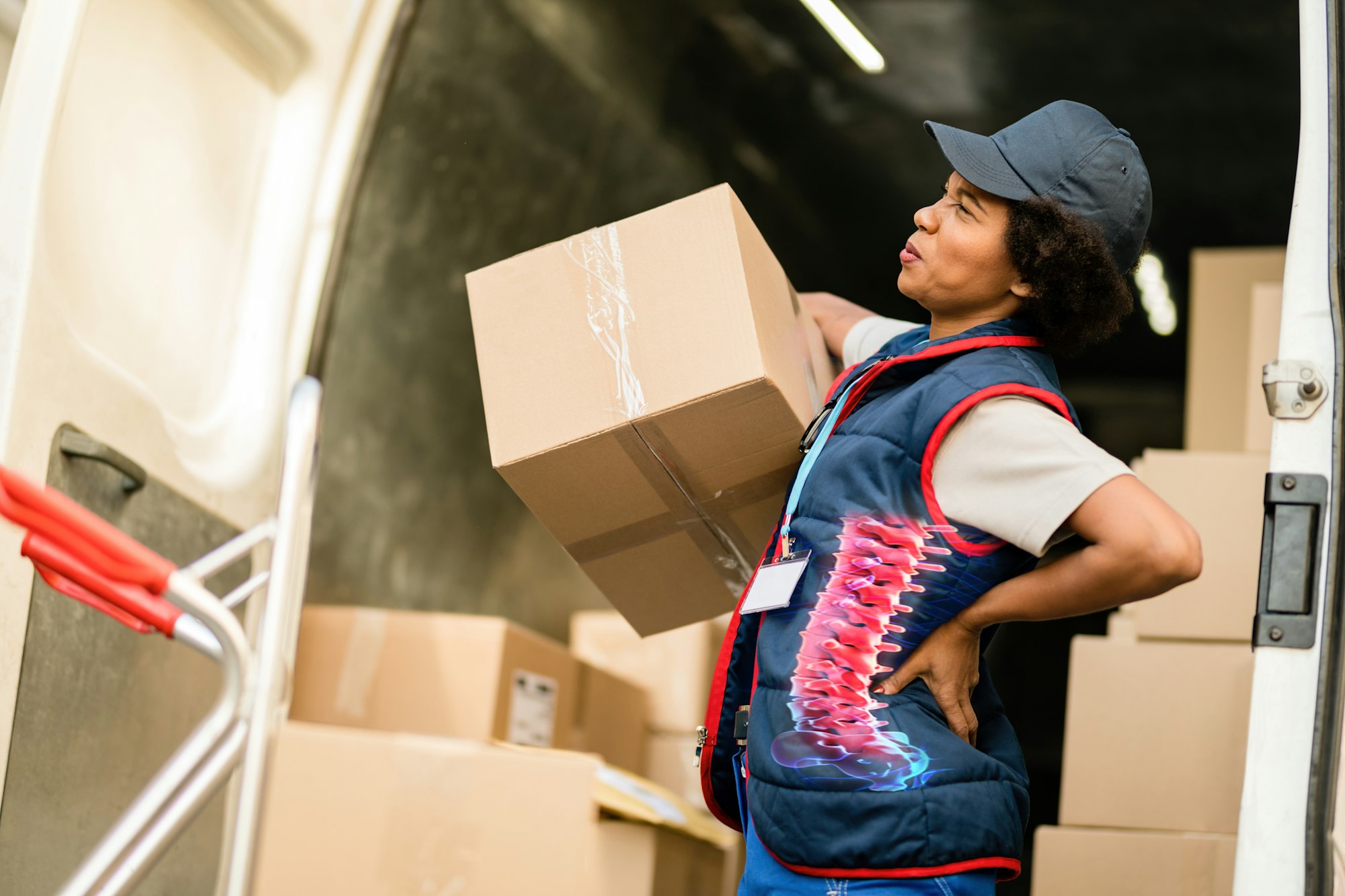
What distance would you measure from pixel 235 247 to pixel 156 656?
2.07 feet

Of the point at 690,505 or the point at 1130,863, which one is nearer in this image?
the point at 690,505

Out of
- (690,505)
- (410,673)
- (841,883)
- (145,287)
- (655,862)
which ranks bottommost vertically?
(655,862)

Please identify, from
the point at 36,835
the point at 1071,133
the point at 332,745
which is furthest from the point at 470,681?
the point at 1071,133

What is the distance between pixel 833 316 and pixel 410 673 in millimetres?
1483

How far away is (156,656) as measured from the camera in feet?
5.99

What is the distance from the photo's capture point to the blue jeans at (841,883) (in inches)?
49.9

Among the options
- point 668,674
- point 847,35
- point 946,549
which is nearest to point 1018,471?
point 946,549

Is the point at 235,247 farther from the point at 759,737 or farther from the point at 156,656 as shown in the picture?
the point at 759,737

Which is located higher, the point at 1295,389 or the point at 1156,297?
the point at 1156,297

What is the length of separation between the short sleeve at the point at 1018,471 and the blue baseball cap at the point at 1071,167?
0.84ft

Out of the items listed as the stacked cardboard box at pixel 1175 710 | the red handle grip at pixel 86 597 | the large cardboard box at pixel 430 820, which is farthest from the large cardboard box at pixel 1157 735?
the red handle grip at pixel 86 597

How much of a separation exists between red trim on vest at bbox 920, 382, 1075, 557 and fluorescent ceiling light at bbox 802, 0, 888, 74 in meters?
2.62

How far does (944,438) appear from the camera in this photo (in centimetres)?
137

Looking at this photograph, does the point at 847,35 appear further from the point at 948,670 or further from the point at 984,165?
the point at 948,670
